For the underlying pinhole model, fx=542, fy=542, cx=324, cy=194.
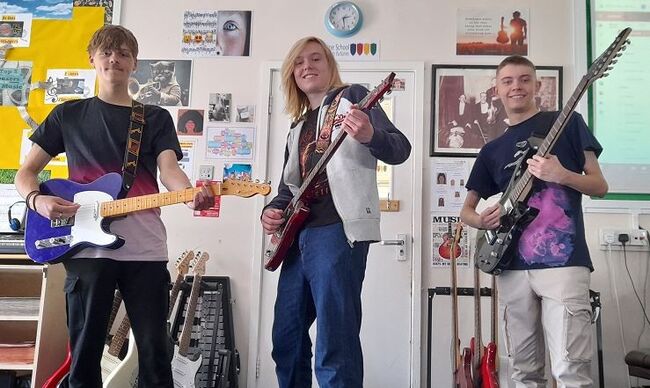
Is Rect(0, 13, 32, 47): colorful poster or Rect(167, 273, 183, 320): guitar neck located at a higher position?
Rect(0, 13, 32, 47): colorful poster

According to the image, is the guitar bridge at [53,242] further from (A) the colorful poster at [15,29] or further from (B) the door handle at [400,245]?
(A) the colorful poster at [15,29]

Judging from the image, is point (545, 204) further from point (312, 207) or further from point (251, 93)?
point (251, 93)

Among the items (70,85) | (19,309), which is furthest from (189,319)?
(70,85)

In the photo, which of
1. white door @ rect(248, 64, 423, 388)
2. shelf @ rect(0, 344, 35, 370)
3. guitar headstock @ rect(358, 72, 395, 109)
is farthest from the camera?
white door @ rect(248, 64, 423, 388)

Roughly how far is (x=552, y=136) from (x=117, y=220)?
4.73 feet

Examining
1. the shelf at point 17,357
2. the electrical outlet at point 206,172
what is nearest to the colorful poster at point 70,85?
the electrical outlet at point 206,172

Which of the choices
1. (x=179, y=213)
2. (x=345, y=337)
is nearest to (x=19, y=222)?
(x=179, y=213)

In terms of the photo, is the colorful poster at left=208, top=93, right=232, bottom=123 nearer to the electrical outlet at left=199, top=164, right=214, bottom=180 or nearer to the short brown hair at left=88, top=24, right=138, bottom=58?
the electrical outlet at left=199, top=164, right=214, bottom=180

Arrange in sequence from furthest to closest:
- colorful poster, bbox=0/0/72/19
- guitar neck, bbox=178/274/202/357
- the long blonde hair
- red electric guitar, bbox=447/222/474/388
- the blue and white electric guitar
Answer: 1. colorful poster, bbox=0/0/72/19
2. guitar neck, bbox=178/274/202/357
3. red electric guitar, bbox=447/222/474/388
4. the long blonde hair
5. the blue and white electric guitar

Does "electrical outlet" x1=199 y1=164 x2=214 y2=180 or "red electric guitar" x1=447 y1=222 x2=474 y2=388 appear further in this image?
"electrical outlet" x1=199 y1=164 x2=214 y2=180

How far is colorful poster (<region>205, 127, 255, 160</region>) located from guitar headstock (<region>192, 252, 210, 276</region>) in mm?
616

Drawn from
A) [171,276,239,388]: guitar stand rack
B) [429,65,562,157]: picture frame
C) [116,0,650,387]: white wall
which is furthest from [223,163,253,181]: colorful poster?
[429,65,562,157]: picture frame

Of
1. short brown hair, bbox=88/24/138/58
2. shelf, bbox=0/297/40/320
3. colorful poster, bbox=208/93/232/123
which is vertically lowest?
shelf, bbox=0/297/40/320

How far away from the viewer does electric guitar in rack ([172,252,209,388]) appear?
2527 mm
